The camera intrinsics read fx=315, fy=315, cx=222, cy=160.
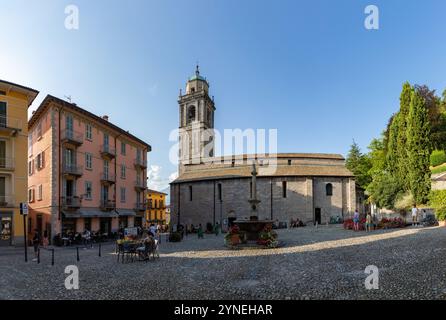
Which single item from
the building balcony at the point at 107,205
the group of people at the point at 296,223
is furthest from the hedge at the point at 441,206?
the building balcony at the point at 107,205

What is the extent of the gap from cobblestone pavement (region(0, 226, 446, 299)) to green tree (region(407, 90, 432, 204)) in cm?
1819

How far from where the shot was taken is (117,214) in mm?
31422

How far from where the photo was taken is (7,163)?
22875mm

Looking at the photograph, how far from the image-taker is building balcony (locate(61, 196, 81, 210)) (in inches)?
1005

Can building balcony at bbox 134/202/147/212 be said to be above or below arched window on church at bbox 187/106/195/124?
below

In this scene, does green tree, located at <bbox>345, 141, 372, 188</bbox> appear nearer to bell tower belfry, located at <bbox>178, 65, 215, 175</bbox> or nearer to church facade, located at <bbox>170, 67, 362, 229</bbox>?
church facade, located at <bbox>170, 67, 362, 229</bbox>

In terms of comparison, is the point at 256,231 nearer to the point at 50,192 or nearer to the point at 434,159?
the point at 50,192

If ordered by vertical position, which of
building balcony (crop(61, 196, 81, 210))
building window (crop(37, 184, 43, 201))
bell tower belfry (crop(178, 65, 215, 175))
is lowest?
building balcony (crop(61, 196, 81, 210))

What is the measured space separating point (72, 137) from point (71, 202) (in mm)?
5477

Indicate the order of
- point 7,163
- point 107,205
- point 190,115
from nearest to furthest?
point 7,163
point 107,205
point 190,115

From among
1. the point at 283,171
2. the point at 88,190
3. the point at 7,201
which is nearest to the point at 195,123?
the point at 283,171

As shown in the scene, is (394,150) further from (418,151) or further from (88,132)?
(88,132)

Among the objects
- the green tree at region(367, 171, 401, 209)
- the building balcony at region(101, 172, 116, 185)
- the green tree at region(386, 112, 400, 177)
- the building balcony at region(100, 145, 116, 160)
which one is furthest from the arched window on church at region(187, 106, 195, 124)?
the green tree at region(367, 171, 401, 209)

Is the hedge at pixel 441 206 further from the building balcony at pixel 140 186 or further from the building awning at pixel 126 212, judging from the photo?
the building balcony at pixel 140 186
